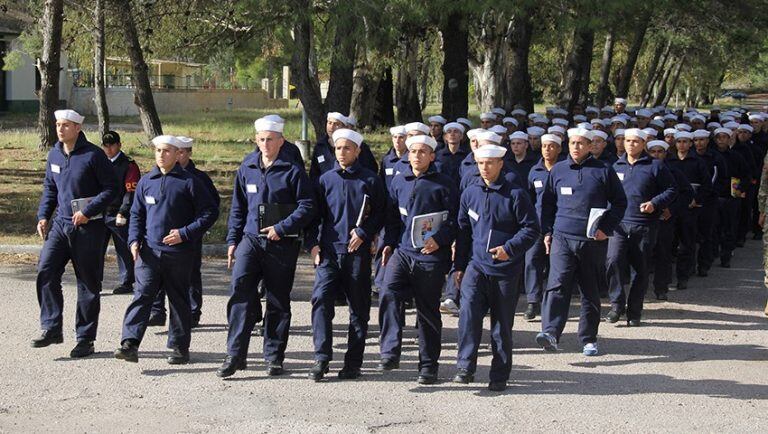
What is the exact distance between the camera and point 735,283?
538 inches

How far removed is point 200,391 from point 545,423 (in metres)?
2.45

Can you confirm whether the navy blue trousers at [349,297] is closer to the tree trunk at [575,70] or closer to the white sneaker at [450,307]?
the white sneaker at [450,307]

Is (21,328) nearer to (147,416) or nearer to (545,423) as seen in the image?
(147,416)

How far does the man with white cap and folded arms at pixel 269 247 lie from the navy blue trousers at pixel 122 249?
8.50ft

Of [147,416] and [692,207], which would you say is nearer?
[147,416]

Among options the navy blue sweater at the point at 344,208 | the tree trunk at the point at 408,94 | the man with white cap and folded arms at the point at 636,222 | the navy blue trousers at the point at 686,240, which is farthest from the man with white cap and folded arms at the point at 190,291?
the tree trunk at the point at 408,94

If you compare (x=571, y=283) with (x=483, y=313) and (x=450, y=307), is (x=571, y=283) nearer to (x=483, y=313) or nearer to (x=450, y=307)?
(x=483, y=313)

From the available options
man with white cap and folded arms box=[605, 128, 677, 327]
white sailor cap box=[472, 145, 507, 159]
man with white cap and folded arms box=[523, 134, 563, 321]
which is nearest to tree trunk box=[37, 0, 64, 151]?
man with white cap and folded arms box=[523, 134, 563, 321]

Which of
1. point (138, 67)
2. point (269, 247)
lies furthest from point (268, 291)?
point (138, 67)

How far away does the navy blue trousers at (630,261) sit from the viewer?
10883 mm

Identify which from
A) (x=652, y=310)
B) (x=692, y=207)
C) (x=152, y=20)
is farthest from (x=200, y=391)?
(x=152, y=20)

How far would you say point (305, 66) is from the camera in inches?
689

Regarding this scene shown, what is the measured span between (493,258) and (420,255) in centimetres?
56

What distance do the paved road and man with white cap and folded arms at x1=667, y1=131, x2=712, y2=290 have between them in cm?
250
